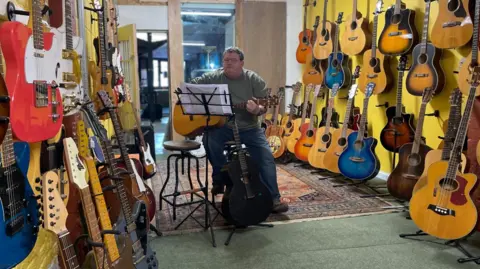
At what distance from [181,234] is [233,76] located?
1.35 metres

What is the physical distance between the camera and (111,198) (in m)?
2.42

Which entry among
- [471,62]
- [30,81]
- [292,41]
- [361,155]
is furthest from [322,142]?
[30,81]

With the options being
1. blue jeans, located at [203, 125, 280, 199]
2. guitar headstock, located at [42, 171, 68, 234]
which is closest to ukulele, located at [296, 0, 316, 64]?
blue jeans, located at [203, 125, 280, 199]

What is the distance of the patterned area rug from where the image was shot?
325 centimetres

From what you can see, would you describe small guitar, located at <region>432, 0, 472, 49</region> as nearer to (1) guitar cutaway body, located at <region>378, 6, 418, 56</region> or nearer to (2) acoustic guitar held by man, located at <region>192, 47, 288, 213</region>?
(1) guitar cutaway body, located at <region>378, 6, 418, 56</region>

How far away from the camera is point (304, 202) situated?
3705 millimetres

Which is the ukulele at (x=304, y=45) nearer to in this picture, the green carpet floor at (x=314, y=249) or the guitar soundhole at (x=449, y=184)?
the green carpet floor at (x=314, y=249)

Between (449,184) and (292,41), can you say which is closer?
(449,184)

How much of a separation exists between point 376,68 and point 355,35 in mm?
538

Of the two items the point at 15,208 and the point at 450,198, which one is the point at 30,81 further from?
the point at 450,198

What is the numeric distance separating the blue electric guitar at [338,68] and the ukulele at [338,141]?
0.50 m

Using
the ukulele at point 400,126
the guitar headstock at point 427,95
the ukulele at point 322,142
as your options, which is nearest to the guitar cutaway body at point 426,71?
the ukulele at point 400,126

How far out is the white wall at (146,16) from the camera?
6277 millimetres

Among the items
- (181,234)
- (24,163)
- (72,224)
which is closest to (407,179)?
(181,234)
